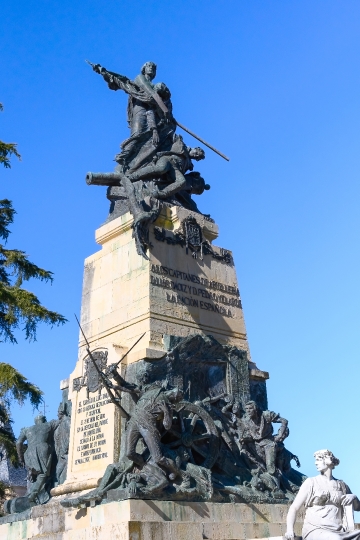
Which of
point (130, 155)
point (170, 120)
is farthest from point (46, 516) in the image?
point (170, 120)

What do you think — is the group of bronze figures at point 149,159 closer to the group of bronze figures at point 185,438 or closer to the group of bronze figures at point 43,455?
the group of bronze figures at point 185,438

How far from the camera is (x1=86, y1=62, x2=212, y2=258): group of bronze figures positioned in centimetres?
1466

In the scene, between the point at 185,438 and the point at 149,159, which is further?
the point at 149,159

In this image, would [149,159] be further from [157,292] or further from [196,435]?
[196,435]

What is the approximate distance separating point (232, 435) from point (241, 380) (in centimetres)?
123

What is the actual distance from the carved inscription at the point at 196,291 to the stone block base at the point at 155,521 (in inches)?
160

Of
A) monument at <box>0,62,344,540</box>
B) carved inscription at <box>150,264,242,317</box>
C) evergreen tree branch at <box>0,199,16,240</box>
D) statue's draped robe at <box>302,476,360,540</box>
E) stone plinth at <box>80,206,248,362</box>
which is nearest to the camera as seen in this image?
statue's draped robe at <box>302,476,360,540</box>

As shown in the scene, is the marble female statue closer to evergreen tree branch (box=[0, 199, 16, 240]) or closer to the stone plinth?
the stone plinth

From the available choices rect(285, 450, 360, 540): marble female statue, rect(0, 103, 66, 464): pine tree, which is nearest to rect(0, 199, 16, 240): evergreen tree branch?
rect(0, 103, 66, 464): pine tree

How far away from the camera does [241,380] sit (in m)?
13.2

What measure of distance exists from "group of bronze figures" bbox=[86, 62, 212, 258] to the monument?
41 mm

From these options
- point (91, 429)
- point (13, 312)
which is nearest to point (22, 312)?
point (13, 312)

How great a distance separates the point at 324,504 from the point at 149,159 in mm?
9538

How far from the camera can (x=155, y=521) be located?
32.2 feet
